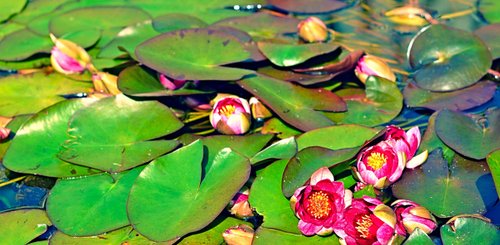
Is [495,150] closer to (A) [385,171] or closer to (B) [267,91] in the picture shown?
(A) [385,171]

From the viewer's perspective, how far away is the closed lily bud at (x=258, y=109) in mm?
2465

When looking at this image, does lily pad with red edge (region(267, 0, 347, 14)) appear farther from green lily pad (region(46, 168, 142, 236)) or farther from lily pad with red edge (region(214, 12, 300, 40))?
green lily pad (region(46, 168, 142, 236))

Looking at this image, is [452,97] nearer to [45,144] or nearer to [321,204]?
[321,204]

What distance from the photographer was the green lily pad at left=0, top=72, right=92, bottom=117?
264cm

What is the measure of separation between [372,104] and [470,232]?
86 centimetres

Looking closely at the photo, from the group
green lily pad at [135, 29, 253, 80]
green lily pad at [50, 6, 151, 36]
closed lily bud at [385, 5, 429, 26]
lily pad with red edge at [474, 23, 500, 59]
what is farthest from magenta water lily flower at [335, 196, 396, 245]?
green lily pad at [50, 6, 151, 36]

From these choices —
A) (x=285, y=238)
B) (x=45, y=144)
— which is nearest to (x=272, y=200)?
(x=285, y=238)

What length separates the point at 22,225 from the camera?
203 centimetres

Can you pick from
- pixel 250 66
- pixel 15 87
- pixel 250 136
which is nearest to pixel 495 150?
pixel 250 136

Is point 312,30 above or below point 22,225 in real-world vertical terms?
above

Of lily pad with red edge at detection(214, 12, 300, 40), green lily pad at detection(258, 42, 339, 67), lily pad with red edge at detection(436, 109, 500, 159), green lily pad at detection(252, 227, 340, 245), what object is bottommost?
green lily pad at detection(252, 227, 340, 245)

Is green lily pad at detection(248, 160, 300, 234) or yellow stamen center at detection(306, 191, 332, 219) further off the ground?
yellow stamen center at detection(306, 191, 332, 219)

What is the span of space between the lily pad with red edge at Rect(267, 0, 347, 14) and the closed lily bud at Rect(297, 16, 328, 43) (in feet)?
1.23

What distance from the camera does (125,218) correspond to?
1993 millimetres
